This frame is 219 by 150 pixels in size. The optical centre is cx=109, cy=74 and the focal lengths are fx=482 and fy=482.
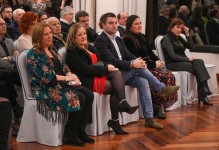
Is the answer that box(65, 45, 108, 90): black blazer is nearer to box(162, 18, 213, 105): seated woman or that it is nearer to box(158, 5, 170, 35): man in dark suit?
box(162, 18, 213, 105): seated woman

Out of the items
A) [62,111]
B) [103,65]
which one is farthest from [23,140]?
[103,65]

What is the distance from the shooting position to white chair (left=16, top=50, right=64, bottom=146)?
15.7ft

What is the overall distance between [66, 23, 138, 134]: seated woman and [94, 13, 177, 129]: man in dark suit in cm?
31

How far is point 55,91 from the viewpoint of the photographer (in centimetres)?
480

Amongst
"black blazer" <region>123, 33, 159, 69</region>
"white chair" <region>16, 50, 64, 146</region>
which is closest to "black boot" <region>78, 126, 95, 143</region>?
"white chair" <region>16, 50, 64, 146</region>

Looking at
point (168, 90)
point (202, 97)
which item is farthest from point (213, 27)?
point (168, 90)

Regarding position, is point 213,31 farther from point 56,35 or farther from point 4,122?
point 4,122

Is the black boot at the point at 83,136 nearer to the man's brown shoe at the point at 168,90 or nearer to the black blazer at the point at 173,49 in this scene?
the man's brown shoe at the point at 168,90

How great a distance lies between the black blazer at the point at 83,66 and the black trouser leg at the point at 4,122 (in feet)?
3.73

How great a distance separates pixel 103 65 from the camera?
5.28 meters

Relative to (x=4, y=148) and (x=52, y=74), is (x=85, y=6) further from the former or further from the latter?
(x=4, y=148)

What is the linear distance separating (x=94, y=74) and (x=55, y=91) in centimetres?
56

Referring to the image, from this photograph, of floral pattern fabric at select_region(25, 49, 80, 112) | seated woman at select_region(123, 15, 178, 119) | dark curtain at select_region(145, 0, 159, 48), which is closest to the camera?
floral pattern fabric at select_region(25, 49, 80, 112)

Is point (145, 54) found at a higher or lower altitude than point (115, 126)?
higher
